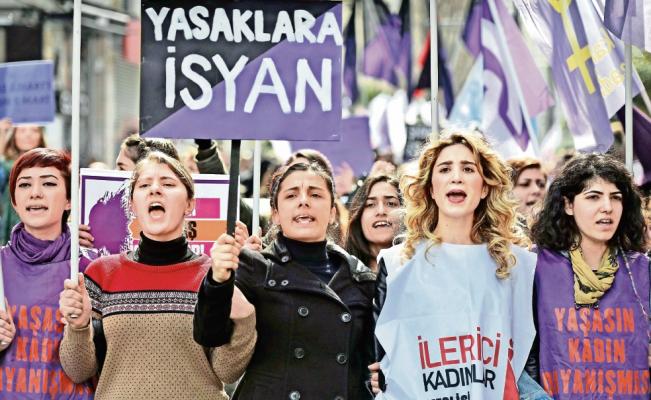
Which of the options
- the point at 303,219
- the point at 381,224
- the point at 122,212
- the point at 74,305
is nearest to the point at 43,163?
the point at 122,212

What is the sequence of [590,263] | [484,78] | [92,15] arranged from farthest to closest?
[92,15]
[484,78]
[590,263]

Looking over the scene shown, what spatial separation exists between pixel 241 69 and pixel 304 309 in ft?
3.10

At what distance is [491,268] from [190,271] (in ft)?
3.86

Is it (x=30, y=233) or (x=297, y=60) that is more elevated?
(x=297, y=60)

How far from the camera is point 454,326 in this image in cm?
476

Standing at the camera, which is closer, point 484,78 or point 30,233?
point 30,233

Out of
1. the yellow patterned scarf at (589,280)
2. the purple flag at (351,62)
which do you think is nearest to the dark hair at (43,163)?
the yellow patterned scarf at (589,280)

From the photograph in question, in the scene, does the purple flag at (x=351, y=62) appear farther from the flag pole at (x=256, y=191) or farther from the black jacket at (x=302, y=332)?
the black jacket at (x=302, y=332)

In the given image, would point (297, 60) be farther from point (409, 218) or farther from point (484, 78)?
point (484, 78)

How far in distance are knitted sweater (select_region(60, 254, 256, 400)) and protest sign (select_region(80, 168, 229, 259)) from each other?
2.72 ft

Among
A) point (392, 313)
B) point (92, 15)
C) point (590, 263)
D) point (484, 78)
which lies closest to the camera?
point (392, 313)

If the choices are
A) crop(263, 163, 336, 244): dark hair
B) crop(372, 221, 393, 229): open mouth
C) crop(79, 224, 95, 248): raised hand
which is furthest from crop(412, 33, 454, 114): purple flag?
crop(263, 163, 336, 244): dark hair

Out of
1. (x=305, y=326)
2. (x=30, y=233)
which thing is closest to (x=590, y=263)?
(x=305, y=326)

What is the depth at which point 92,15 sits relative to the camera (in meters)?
29.4
